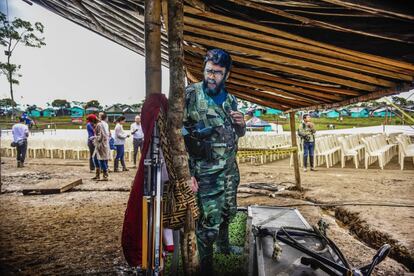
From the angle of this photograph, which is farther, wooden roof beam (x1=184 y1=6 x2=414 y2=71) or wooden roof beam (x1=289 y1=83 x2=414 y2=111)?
wooden roof beam (x1=289 y1=83 x2=414 y2=111)

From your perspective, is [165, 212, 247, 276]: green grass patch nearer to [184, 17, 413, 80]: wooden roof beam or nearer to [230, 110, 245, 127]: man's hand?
[230, 110, 245, 127]: man's hand

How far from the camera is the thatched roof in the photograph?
2.13m

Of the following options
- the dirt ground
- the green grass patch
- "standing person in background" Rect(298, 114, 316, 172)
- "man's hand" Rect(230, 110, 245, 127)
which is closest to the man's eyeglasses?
"man's hand" Rect(230, 110, 245, 127)

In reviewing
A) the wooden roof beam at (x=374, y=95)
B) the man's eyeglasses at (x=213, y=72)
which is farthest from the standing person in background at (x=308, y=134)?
the man's eyeglasses at (x=213, y=72)

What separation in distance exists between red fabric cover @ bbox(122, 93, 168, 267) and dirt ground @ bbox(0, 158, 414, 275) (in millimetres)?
1437

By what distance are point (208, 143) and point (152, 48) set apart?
1.01 meters

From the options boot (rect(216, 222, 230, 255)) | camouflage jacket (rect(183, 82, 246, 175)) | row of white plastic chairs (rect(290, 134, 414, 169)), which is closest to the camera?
camouflage jacket (rect(183, 82, 246, 175))

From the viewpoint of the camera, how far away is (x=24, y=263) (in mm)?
3875

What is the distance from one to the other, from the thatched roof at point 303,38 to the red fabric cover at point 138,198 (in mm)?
885

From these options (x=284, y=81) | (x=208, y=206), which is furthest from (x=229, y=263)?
(x=284, y=81)

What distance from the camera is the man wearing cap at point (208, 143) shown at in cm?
282

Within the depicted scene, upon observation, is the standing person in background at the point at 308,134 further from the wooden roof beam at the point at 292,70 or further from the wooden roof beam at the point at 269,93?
the wooden roof beam at the point at 292,70

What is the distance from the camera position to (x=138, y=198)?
225 centimetres

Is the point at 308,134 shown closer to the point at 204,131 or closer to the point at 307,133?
the point at 307,133
